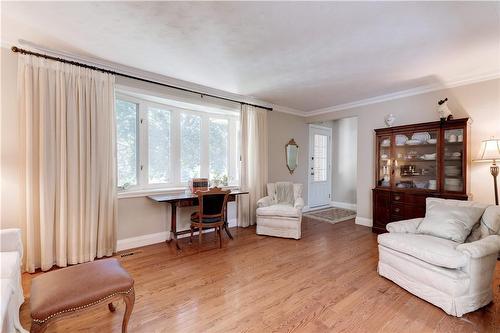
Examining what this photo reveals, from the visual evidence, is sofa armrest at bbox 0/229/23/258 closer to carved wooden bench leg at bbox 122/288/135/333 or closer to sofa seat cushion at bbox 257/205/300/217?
carved wooden bench leg at bbox 122/288/135/333

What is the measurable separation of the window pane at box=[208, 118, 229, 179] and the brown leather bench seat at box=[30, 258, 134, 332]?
2.89m

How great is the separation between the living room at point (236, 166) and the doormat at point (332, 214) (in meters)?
0.38

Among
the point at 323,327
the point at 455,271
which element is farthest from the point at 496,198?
the point at 323,327

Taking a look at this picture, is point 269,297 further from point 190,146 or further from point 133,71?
point 133,71

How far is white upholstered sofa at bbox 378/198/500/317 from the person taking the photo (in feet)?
6.35

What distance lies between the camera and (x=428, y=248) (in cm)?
211

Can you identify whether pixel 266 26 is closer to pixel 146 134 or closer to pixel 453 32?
pixel 453 32

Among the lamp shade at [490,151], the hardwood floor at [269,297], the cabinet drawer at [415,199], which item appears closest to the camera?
the hardwood floor at [269,297]

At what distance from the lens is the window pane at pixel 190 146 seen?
13.7 ft

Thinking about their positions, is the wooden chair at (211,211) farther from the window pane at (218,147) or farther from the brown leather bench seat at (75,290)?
the brown leather bench seat at (75,290)

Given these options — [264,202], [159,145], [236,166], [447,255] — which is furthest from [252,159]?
[447,255]

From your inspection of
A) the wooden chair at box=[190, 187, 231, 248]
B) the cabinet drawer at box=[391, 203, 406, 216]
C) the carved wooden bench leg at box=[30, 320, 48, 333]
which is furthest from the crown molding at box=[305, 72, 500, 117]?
the carved wooden bench leg at box=[30, 320, 48, 333]

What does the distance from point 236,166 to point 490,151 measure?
3855 millimetres

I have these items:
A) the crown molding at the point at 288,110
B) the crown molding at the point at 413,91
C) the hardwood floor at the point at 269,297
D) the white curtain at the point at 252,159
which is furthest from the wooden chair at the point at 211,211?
the crown molding at the point at 413,91
